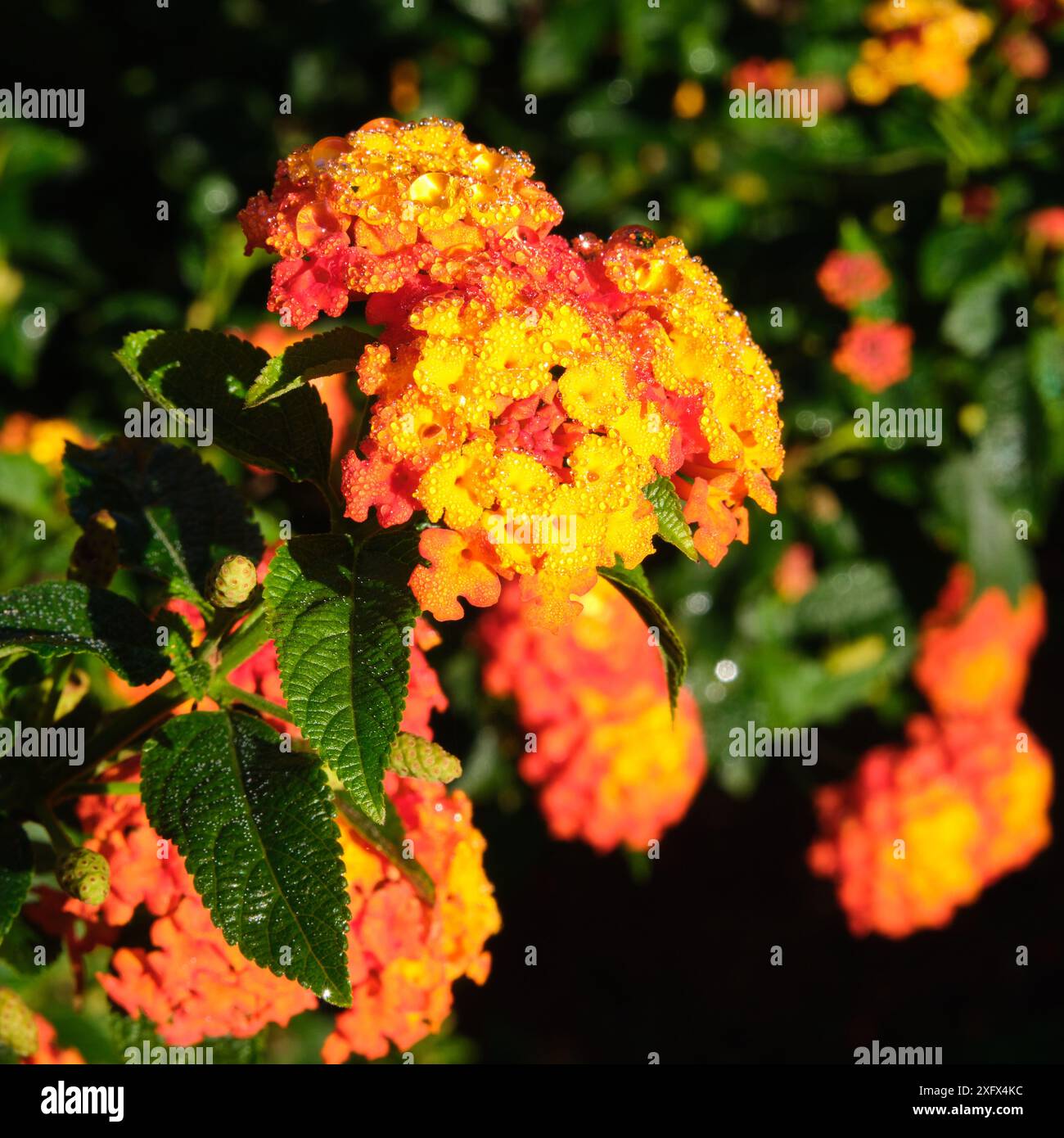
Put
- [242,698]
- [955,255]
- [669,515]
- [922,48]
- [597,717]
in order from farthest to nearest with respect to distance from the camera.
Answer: [922,48], [955,255], [597,717], [242,698], [669,515]

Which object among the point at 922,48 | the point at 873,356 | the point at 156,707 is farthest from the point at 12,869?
the point at 922,48

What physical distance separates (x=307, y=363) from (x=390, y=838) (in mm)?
487

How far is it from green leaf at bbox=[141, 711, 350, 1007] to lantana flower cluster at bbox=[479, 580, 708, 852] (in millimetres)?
1159

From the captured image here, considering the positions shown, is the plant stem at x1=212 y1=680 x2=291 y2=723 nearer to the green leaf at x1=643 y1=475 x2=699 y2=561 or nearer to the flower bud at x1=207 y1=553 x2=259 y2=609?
the flower bud at x1=207 y1=553 x2=259 y2=609

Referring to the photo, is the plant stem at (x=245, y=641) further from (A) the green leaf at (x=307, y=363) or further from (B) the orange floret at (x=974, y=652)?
(B) the orange floret at (x=974, y=652)

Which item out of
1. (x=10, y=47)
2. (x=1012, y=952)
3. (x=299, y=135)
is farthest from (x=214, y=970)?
(x=1012, y=952)

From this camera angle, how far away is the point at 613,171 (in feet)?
8.93

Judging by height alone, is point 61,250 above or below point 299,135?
below

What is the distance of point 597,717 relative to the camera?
222cm

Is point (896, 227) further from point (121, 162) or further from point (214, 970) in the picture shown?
point (214, 970)

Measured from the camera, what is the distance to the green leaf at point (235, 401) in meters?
1.08

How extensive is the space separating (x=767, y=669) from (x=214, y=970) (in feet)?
5.76

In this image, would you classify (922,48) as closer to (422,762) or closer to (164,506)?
(164,506)

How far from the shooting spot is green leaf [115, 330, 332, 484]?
1.08 m
